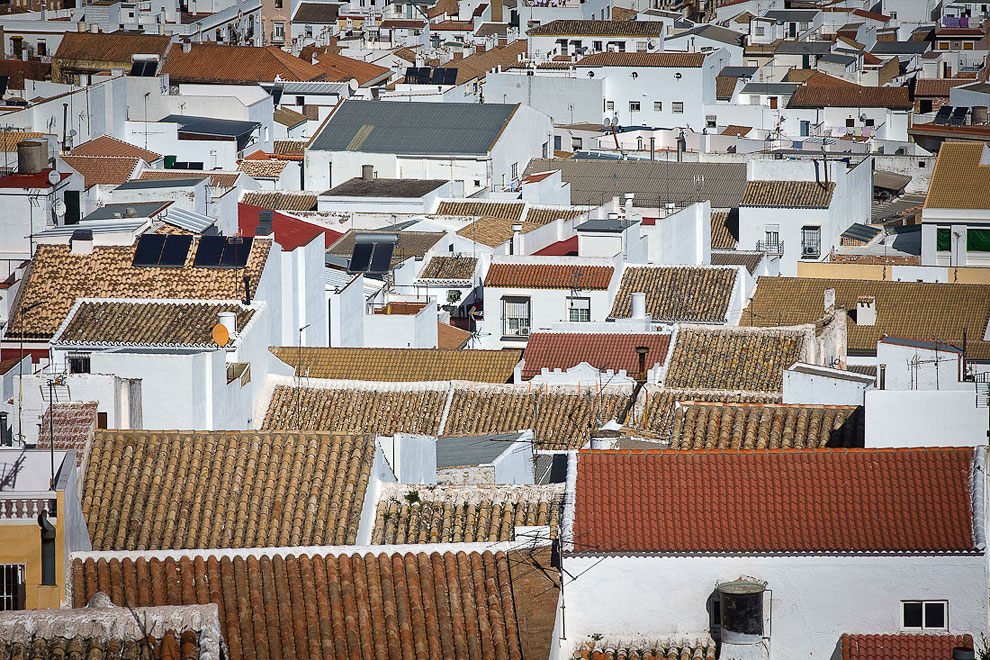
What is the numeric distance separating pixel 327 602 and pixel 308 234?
2788 centimetres

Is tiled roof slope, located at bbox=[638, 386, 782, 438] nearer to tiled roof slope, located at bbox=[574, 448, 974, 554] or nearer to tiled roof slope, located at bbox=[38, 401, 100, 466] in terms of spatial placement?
tiled roof slope, located at bbox=[574, 448, 974, 554]

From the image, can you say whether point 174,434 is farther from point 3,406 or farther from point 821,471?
point 821,471

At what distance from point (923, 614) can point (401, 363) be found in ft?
61.7

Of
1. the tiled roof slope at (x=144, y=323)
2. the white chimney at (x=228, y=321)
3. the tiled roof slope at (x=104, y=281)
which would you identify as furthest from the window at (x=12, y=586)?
the tiled roof slope at (x=104, y=281)

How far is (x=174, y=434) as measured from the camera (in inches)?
847

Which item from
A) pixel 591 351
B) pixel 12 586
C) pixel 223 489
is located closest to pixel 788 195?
pixel 591 351

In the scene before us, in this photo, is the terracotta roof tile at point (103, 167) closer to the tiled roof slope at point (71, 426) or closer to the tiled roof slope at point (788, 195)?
the tiled roof slope at point (788, 195)

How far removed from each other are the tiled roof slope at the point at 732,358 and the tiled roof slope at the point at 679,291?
659cm

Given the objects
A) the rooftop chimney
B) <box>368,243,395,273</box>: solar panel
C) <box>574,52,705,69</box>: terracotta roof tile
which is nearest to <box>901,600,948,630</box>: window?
the rooftop chimney

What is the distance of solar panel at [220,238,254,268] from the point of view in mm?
33344

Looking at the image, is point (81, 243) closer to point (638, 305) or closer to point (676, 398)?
point (676, 398)

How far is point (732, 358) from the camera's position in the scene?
3353cm

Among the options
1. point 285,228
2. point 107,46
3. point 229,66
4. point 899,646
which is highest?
point 107,46

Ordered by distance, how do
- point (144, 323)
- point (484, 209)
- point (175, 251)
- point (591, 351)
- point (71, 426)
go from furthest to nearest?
point (484, 209)
point (591, 351)
point (175, 251)
point (144, 323)
point (71, 426)
